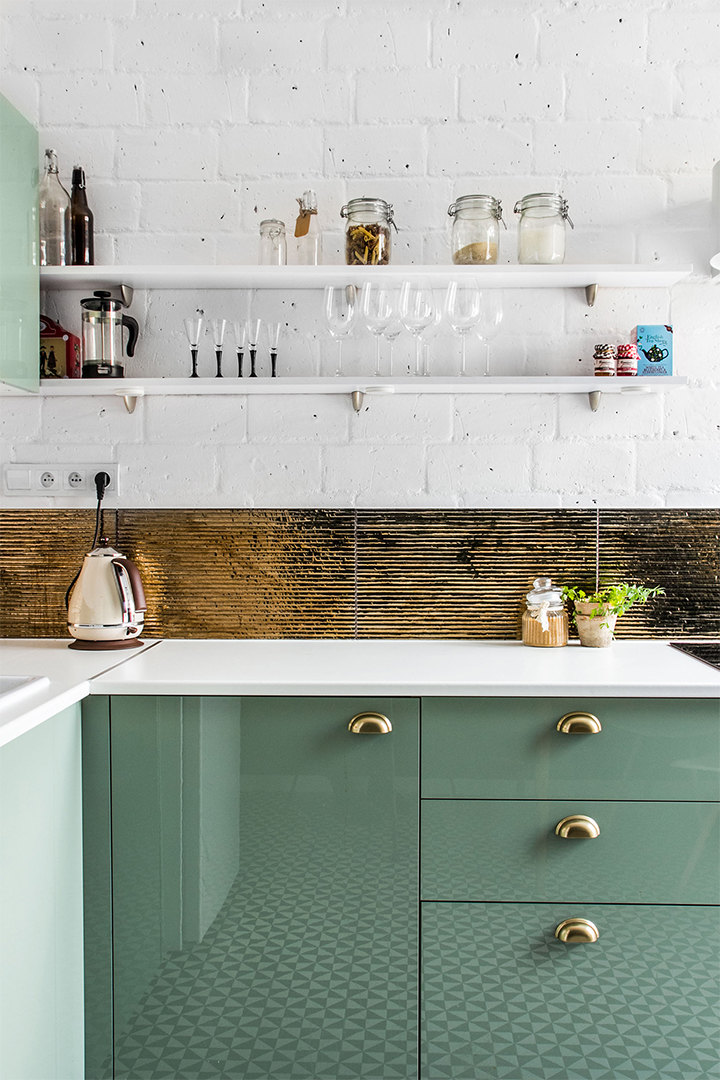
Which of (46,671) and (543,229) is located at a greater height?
(543,229)

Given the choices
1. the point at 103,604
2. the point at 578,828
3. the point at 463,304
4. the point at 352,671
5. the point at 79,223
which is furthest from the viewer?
the point at 79,223

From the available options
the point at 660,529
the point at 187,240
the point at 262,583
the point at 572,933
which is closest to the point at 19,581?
the point at 262,583

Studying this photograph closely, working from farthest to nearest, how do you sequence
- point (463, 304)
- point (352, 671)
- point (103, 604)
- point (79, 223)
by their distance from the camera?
point (79, 223) < point (103, 604) < point (463, 304) < point (352, 671)

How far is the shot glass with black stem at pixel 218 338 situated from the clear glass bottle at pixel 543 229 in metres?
0.78

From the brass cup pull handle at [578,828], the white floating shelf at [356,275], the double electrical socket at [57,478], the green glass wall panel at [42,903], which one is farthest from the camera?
the double electrical socket at [57,478]

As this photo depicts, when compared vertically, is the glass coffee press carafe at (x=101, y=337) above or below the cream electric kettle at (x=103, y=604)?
above

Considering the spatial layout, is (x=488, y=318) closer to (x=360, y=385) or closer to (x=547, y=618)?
(x=360, y=385)

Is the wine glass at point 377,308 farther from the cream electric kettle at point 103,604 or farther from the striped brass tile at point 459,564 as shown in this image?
the cream electric kettle at point 103,604

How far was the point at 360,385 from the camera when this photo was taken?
1.90 m

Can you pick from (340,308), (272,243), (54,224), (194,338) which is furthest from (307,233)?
(54,224)

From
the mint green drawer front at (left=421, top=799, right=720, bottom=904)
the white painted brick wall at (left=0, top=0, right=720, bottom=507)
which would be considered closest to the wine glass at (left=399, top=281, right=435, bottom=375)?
the white painted brick wall at (left=0, top=0, right=720, bottom=507)

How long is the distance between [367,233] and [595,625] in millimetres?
1110

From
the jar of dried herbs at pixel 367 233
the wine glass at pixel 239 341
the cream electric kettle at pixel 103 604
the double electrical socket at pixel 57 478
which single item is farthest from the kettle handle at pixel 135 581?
the jar of dried herbs at pixel 367 233

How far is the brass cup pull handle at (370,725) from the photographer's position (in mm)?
1504
